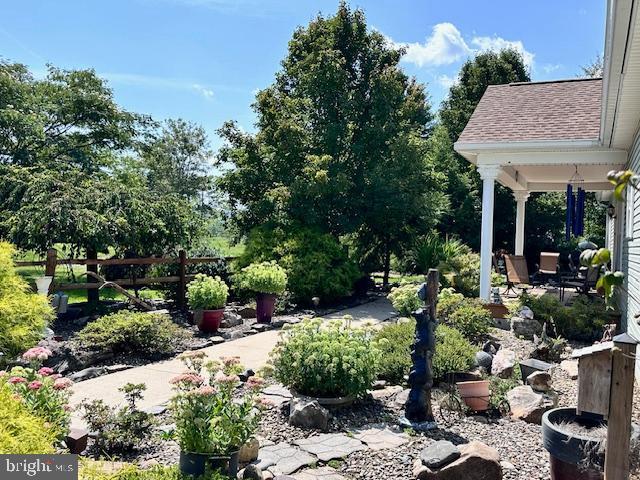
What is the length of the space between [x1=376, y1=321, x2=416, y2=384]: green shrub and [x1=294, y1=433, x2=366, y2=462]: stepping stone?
46.6 inches

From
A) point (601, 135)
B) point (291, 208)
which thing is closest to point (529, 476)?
point (601, 135)

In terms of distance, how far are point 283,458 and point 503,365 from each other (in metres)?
3.09

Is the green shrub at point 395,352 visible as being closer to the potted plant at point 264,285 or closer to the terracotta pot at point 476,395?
the terracotta pot at point 476,395

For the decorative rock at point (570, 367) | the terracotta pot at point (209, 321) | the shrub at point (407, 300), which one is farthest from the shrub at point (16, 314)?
the decorative rock at point (570, 367)

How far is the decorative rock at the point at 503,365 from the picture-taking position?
5.56 metres

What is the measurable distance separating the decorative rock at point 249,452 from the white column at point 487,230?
21.6ft

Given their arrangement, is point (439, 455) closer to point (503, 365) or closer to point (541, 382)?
point (541, 382)

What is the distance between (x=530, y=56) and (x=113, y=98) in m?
16.2

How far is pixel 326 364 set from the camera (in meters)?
4.41

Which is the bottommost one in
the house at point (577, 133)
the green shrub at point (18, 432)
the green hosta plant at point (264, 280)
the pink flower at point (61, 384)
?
the pink flower at point (61, 384)

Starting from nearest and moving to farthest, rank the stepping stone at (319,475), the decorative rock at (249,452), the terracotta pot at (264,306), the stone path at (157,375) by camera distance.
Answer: the stepping stone at (319,475) < the decorative rock at (249,452) < the stone path at (157,375) < the terracotta pot at (264,306)

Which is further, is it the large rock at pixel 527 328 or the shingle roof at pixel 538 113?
the shingle roof at pixel 538 113

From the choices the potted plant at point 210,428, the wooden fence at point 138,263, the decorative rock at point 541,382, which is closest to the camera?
the potted plant at point 210,428

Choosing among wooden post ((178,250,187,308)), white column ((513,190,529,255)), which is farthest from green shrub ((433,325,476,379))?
white column ((513,190,529,255))
